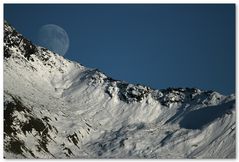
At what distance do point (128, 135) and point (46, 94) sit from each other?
3403 cm

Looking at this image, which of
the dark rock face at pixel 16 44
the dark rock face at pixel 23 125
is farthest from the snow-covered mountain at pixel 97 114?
the dark rock face at pixel 16 44

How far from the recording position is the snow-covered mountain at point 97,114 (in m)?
132

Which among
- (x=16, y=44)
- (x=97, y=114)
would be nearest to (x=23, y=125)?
(x=97, y=114)

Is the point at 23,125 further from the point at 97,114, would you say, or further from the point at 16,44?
the point at 16,44

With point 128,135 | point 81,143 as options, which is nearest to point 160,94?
point 128,135

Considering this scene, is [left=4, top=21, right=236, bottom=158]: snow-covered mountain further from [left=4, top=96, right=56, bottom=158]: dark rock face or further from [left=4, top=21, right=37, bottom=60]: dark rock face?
[left=4, top=21, right=37, bottom=60]: dark rock face

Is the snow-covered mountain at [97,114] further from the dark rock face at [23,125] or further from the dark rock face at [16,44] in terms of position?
the dark rock face at [16,44]

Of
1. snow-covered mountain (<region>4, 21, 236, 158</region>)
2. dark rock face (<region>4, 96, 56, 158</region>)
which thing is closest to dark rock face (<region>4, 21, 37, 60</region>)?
snow-covered mountain (<region>4, 21, 236, 158</region>)

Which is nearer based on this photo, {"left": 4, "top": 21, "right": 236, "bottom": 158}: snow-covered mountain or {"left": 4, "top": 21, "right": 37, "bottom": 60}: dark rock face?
{"left": 4, "top": 21, "right": 236, "bottom": 158}: snow-covered mountain

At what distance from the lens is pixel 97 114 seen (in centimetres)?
16262

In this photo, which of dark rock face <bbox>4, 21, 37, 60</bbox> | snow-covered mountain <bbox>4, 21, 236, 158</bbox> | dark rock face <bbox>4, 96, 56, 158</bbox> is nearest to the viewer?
dark rock face <bbox>4, 96, 56, 158</bbox>

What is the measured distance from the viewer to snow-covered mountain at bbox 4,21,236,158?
132 m

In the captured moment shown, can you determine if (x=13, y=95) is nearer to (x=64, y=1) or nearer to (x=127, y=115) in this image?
(x=127, y=115)

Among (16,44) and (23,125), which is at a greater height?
(16,44)
